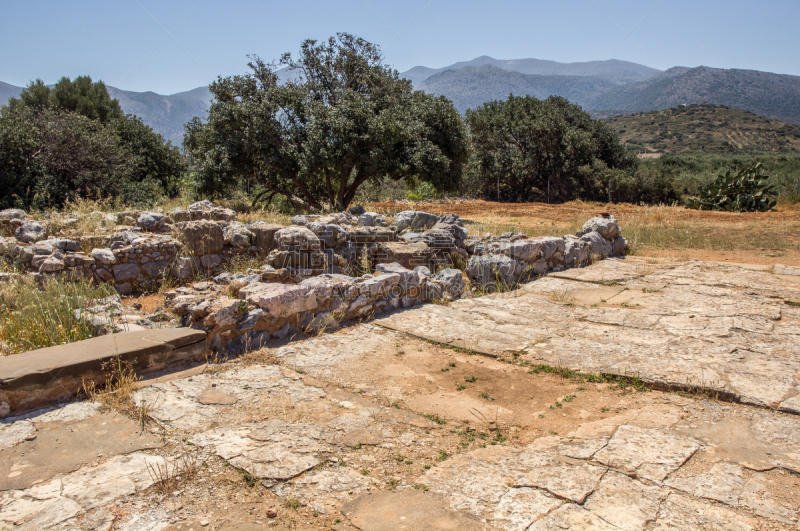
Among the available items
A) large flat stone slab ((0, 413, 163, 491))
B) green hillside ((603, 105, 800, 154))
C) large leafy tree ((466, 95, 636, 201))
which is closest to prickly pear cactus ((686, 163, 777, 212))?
large leafy tree ((466, 95, 636, 201))

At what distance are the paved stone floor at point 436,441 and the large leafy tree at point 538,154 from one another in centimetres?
2077

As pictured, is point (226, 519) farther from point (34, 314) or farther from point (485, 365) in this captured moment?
point (34, 314)

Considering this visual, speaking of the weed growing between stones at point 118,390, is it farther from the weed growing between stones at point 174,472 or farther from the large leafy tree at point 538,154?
the large leafy tree at point 538,154

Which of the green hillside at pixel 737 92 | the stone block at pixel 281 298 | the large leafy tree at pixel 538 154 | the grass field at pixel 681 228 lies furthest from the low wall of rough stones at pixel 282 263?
the green hillside at pixel 737 92

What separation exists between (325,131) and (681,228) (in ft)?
35.8

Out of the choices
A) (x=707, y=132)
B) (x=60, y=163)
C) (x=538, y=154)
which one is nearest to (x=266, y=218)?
(x=60, y=163)

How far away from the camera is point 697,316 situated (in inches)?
250

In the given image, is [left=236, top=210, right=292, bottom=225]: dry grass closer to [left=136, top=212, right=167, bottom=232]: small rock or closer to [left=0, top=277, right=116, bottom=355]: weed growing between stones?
[left=136, top=212, right=167, bottom=232]: small rock

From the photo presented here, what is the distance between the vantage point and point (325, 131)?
1403 centimetres

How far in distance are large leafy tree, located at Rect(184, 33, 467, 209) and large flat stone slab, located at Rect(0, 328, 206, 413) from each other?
31.9ft

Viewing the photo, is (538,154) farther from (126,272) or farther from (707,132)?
(707,132)

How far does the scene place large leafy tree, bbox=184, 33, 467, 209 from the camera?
1392 centimetres

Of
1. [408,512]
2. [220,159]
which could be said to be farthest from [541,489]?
[220,159]

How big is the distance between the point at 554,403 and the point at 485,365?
0.94 metres
